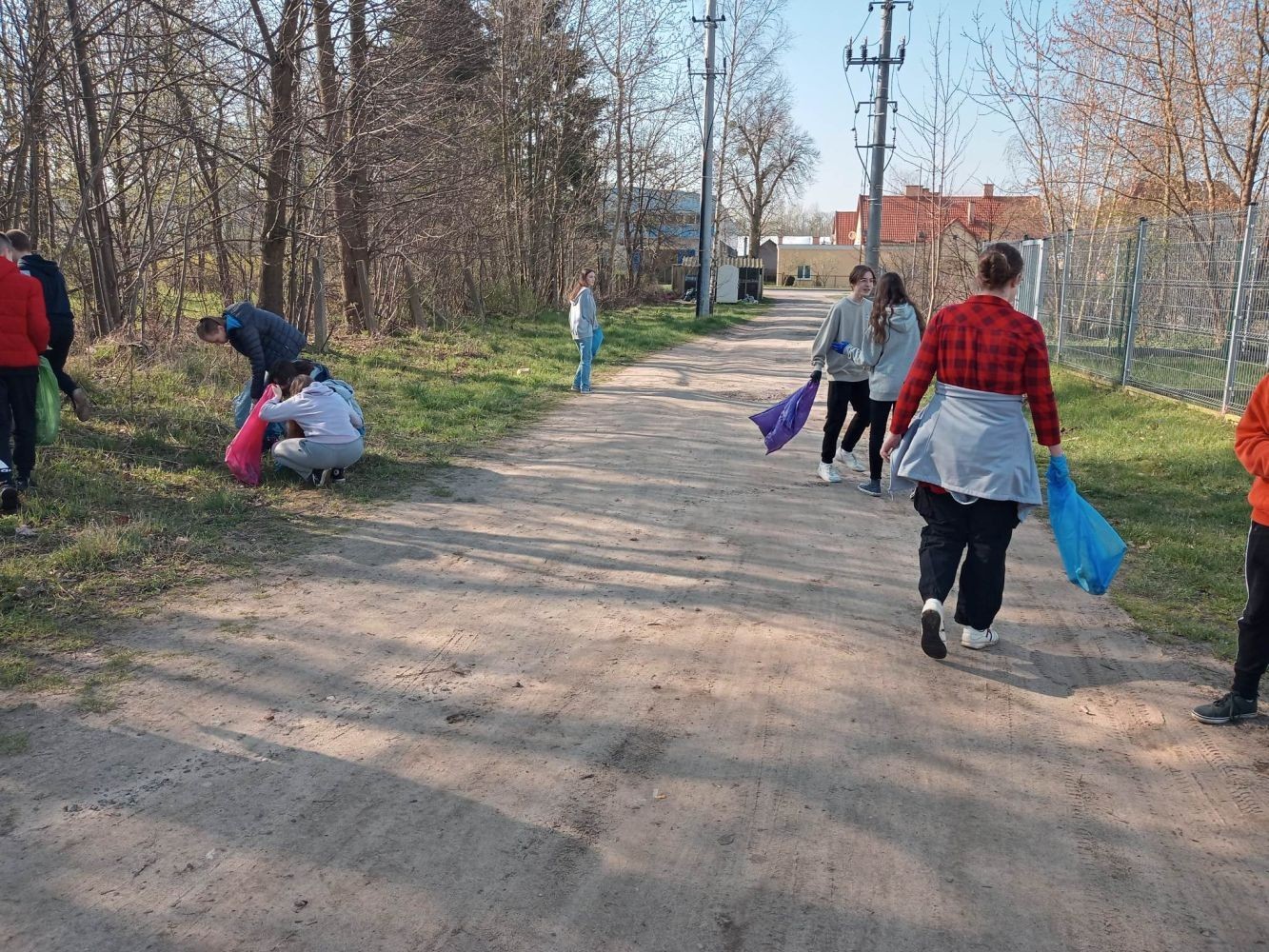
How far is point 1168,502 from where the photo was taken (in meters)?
7.89

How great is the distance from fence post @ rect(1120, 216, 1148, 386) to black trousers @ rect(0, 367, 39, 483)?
12853 millimetres

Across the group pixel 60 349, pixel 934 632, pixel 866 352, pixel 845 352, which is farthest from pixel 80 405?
pixel 934 632

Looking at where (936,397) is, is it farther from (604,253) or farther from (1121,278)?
(604,253)

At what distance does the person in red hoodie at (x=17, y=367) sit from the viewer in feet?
21.2

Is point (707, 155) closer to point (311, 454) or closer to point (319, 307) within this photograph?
point (319, 307)

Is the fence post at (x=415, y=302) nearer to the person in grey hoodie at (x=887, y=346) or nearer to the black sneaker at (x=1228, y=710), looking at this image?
the person in grey hoodie at (x=887, y=346)

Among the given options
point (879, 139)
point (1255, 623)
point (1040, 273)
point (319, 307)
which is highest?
point (879, 139)

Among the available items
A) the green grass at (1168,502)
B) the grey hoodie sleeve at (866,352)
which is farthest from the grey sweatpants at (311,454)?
the green grass at (1168,502)

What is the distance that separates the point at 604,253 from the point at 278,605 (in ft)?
103

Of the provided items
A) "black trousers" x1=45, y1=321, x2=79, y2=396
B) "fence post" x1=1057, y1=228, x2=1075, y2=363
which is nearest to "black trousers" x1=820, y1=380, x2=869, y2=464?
"black trousers" x1=45, y1=321, x2=79, y2=396

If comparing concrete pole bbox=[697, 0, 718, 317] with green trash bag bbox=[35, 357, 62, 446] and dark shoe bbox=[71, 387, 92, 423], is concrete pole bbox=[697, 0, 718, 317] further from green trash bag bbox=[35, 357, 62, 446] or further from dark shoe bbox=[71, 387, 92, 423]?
green trash bag bbox=[35, 357, 62, 446]

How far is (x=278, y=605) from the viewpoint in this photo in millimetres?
5152

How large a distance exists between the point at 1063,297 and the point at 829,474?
34.5ft

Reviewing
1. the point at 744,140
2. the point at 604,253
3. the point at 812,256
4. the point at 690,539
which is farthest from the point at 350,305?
the point at 812,256
